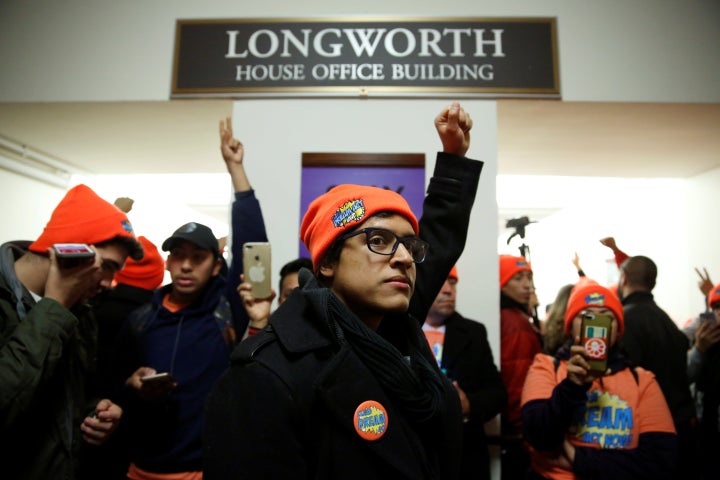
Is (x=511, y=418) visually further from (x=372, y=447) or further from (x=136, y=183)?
(x=136, y=183)

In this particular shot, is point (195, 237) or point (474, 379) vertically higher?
point (195, 237)

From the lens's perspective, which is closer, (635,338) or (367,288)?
(367,288)

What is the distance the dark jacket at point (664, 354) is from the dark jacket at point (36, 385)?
9.06ft

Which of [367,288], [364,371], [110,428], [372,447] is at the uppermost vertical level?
[367,288]

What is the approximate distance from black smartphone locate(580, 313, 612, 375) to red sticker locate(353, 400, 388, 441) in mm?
1177

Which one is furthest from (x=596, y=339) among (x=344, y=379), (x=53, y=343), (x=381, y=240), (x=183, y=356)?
(x=53, y=343)

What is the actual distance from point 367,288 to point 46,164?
4.26 meters

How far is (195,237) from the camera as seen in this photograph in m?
1.96

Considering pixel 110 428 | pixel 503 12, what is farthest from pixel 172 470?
pixel 503 12

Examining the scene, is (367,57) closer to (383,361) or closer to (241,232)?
(241,232)

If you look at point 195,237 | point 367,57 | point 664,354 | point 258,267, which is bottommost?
point 664,354

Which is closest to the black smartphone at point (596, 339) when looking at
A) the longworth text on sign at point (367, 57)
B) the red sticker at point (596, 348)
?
the red sticker at point (596, 348)

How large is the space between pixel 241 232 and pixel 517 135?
227cm

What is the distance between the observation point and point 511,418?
249cm
